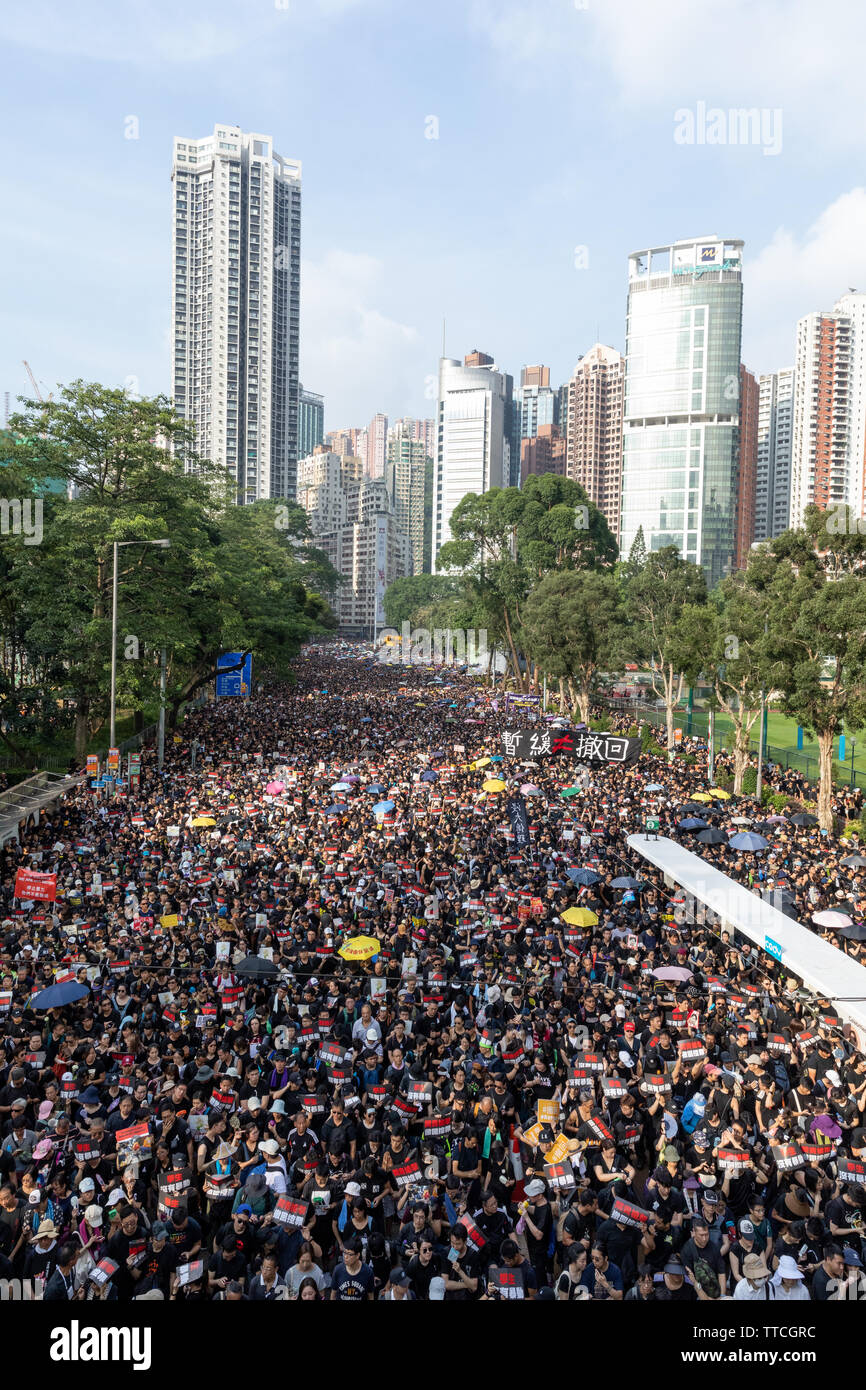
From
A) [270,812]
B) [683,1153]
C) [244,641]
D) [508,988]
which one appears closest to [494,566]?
[244,641]

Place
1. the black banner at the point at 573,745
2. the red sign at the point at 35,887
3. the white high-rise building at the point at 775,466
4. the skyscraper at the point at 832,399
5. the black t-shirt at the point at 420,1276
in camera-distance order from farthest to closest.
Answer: the white high-rise building at the point at 775,466 → the skyscraper at the point at 832,399 → the black banner at the point at 573,745 → the red sign at the point at 35,887 → the black t-shirt at the point at 420,1276

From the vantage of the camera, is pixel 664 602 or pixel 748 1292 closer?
pixel 748 1292

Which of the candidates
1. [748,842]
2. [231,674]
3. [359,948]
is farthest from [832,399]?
[359,948]

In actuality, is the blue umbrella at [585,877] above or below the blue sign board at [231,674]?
below

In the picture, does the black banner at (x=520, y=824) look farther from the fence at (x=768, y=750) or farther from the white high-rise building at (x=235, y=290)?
the white high-rise building at (x=235, y=290)

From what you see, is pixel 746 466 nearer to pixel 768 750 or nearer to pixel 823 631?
pixel 768 750

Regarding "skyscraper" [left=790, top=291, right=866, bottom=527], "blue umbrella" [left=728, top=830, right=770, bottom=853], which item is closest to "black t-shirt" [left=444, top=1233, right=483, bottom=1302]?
"blue umbrella" [left=728, top=830, right=770, bottom=853]

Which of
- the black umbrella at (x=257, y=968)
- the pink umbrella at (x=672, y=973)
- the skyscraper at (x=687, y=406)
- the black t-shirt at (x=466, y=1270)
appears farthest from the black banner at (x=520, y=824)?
the skyscraper at (x=687, y=406)

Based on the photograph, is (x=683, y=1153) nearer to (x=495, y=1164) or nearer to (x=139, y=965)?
(x=495, y=1164)
